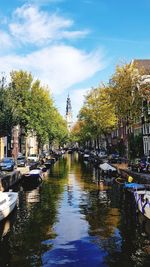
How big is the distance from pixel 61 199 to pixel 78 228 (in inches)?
511

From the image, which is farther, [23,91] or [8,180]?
[23,91]

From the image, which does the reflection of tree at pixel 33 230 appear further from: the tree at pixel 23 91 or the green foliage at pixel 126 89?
the tree at pixel 23 91

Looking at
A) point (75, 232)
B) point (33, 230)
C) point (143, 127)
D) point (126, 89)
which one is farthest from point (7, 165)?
point (143, 127)

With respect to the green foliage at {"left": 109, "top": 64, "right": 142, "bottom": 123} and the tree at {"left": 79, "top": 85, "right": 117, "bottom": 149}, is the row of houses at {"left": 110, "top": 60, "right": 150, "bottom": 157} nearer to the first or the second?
the green foliage at {"left": 109, "top": 64, "right": 142, "bottom": 123}

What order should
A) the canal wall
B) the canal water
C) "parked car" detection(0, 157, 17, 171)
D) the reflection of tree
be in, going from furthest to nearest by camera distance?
"parked car" detection(0, 157, 17, 171)
the canal wall
the reflection of tree
the canal water

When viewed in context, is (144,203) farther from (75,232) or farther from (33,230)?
(33,230)

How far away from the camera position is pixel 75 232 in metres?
27.0

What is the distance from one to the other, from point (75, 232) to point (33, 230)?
2.79 m

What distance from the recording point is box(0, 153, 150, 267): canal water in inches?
839

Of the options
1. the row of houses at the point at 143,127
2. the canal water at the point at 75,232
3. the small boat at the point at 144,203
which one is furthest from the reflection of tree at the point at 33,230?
the row of houses at the point at 143,127

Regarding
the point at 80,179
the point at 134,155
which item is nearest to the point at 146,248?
the point at 80,179

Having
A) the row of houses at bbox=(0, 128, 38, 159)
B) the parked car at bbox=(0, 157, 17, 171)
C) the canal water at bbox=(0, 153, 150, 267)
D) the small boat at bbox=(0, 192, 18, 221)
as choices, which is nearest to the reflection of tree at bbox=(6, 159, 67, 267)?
the canal water at bbox=(0, 153, 150, 267)

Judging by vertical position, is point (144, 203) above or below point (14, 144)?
below

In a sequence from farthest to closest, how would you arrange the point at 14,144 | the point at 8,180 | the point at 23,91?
the point at 14,144 → the point at 23,91 → the point at 8,180
